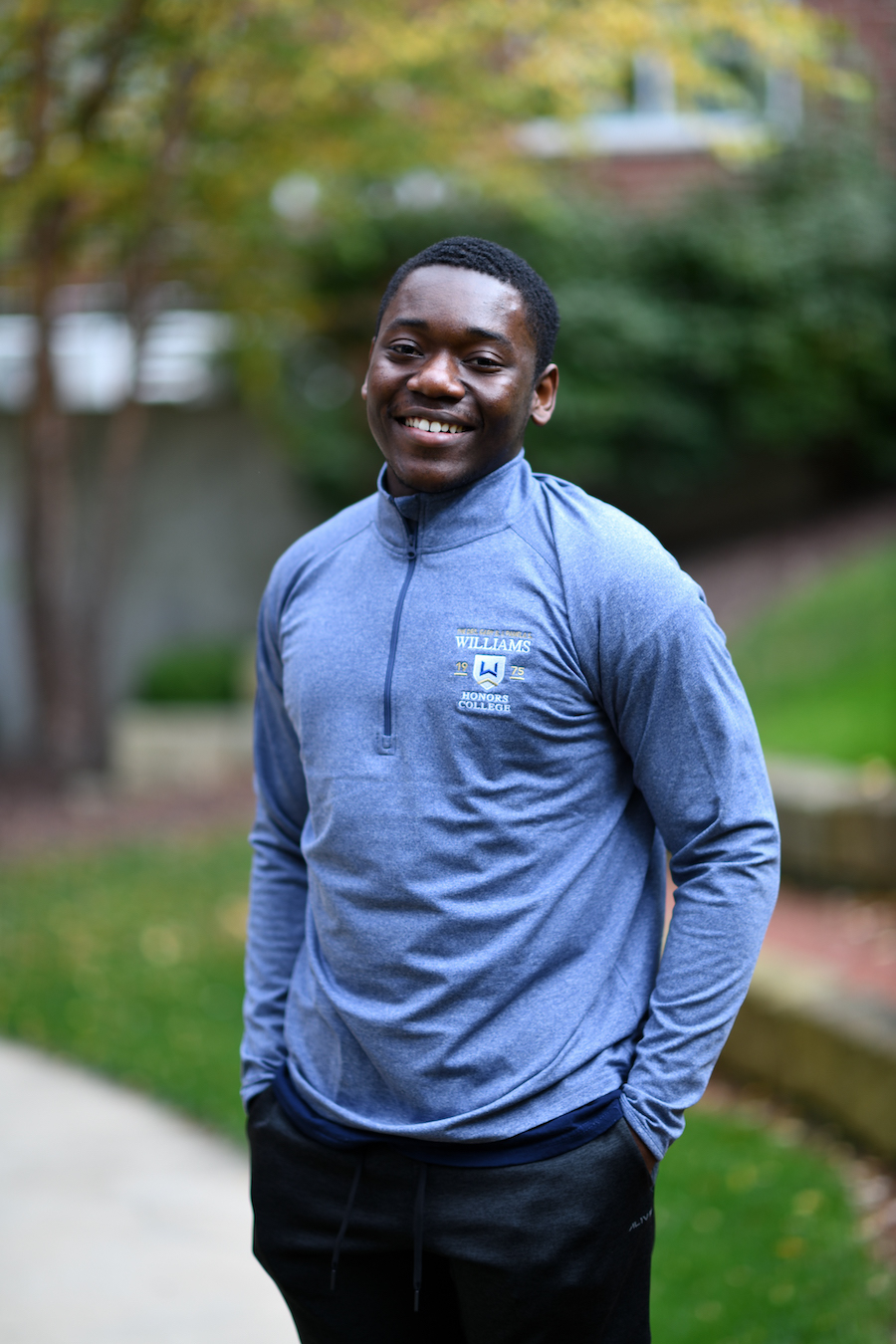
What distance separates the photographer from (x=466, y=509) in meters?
1.93

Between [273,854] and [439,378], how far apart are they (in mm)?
867

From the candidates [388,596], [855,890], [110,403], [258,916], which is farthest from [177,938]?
[110,403]

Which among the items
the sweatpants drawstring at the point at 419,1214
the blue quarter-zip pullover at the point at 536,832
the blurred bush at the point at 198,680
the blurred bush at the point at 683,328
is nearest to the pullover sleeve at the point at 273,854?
the blue quarter-zip pullover at the point at 536,832

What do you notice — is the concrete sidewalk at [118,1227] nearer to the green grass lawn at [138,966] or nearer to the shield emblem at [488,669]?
the green grass lawn at [138,966]

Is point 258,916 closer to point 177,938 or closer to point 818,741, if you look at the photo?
point 177,938

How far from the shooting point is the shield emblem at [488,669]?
1.80 metres

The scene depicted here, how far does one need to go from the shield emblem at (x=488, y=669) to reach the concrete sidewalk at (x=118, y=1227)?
2.29 m

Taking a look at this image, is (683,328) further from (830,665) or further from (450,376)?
(450,376)

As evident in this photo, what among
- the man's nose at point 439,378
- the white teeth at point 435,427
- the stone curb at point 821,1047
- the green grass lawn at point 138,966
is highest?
the man's nose at point 439,378

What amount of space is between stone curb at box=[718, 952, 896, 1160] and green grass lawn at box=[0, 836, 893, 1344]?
229mm

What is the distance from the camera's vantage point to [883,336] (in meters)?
12.3

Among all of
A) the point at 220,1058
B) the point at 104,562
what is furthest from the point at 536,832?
the point at 104,562

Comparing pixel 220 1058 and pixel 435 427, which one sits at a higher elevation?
pixel 435 427

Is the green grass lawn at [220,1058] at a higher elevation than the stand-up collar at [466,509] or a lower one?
lower
